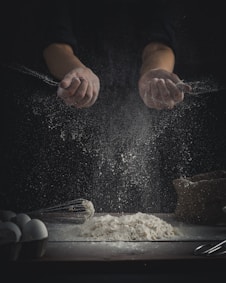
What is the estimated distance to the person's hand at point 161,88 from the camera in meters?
1.05

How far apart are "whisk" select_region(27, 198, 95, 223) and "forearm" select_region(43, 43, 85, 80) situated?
303 mm

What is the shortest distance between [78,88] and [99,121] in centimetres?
19

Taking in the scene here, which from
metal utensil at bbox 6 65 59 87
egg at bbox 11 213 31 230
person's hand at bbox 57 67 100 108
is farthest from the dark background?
egg at bbox 11 213 31 230

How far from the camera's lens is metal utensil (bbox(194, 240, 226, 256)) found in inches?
31.6

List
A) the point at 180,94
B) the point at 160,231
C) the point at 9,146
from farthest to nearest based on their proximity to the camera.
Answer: the point at 9,146
the point at 180,94
the point at 160,231

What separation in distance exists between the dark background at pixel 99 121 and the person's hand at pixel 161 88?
74 mm

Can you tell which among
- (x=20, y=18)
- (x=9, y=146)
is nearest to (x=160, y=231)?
(x=9, y=146)

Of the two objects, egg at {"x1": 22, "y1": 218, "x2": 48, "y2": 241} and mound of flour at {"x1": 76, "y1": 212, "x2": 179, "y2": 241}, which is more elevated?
mound of flour at {"x1": 76, "y1": 212, "x2": 179, "y2": 241}

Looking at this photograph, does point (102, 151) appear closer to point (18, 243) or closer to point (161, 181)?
point (161, 181)

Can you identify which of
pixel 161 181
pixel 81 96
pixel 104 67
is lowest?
pixel 161 181

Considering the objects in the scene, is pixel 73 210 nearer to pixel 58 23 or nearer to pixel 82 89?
pixel 82 89

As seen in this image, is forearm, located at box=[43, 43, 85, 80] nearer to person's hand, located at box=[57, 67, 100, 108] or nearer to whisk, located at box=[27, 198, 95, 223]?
person's hand, located at box=[57, 67, 100, 108]

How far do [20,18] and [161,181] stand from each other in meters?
0.54

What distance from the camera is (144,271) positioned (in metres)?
0.76
